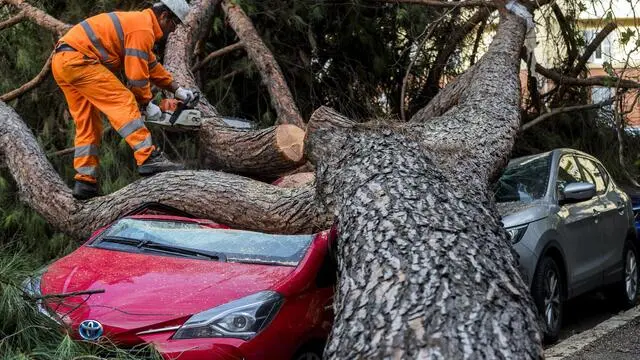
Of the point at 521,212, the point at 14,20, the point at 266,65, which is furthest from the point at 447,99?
the point at 14,20

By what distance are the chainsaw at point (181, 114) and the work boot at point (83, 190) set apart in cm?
71

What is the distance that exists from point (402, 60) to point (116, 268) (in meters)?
6.21

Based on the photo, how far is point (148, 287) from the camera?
466cm

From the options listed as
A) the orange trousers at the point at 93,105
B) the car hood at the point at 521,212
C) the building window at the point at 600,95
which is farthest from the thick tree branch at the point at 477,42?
the orange trousers at the point at 93,105

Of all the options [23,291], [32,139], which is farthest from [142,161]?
[23,291]

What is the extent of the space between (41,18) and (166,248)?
193 inches

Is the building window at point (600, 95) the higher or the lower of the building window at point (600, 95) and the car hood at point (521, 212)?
the higher

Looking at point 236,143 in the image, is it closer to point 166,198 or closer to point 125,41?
point 166,198

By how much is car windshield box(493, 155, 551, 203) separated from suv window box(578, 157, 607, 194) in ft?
1.96

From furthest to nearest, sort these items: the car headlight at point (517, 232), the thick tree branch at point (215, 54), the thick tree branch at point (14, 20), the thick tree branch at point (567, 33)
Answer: the thick tree branch at point (567, 33)
the thick tree branch at point (215, 54)
the thick tree branch at point (14, 20)
the car headlight at point (517, 232)

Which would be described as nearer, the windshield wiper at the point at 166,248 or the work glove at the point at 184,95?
the windshield wiper at the point at 166,248

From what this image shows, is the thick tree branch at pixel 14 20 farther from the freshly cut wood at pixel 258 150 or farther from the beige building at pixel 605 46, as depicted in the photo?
the beige building at pixel 605 46

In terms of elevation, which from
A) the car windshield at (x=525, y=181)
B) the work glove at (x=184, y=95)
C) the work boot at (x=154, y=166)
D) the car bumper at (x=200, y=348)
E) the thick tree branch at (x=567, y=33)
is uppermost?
the thick tree branch at (x=567, y=33)

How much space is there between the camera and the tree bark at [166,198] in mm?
6180
